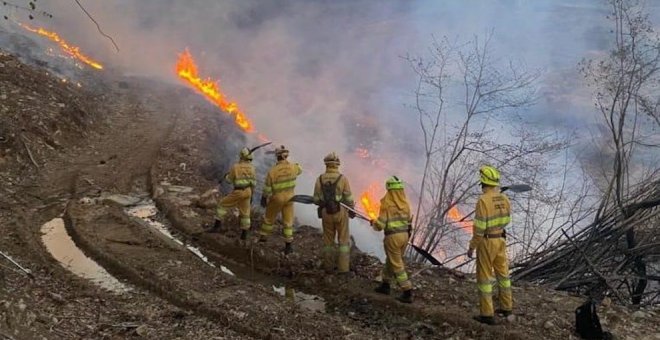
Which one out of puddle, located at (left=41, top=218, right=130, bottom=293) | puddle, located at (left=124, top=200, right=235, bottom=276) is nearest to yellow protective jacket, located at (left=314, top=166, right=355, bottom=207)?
puddle, located at (left=124, top=200, right=235, bottom=276)

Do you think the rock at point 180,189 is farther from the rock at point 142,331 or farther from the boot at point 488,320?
the boot at point 488,320

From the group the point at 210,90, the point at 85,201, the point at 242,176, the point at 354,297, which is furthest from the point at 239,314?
the point at 210,90

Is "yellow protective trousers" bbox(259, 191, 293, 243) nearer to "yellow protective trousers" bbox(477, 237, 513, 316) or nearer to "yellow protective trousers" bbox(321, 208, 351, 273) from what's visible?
"yellow protective trousers" bbox(321, 208, 351, 273)

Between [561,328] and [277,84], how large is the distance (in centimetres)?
2689

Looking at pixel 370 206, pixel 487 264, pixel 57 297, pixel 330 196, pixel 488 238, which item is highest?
pixel 370 206

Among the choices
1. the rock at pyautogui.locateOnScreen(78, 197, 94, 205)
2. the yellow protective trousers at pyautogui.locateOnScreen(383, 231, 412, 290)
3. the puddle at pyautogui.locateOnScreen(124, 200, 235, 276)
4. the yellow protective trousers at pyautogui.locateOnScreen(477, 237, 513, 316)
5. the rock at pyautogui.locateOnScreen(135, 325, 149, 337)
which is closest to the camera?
the rock at pyautogui.locateOnScreen(135, 325, 149, 337)

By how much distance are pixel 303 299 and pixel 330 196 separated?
5.18 ft

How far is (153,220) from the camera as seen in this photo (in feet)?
32.5

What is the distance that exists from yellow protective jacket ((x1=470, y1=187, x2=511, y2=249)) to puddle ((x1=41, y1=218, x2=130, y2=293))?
469 cm

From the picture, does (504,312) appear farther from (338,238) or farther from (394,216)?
(338,238)

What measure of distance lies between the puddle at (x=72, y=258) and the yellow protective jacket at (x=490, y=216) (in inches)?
185

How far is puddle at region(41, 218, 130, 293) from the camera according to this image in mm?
7289

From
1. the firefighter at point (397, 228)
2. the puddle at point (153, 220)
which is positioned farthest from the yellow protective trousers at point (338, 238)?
the puddle at point (153, 220)

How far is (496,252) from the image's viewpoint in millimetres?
6699
